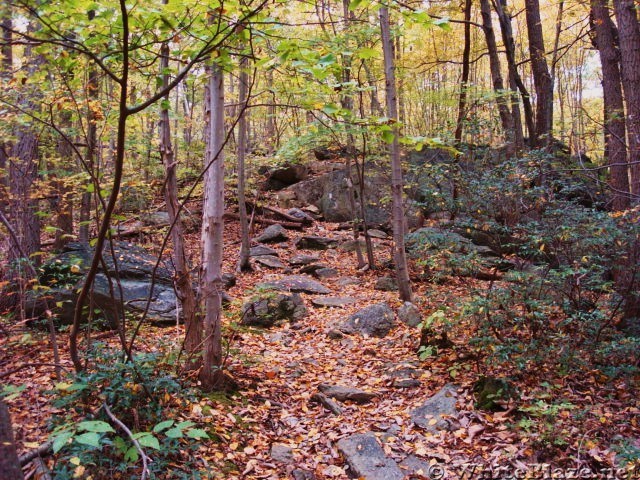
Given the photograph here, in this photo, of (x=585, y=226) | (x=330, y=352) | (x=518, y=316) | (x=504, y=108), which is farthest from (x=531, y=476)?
(x=504, y=108)

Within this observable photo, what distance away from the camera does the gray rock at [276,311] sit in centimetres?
721

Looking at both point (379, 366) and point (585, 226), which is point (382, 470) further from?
point (585, 226)

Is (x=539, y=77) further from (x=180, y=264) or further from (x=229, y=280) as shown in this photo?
(x=180, y=264)

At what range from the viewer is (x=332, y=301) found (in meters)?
8.36

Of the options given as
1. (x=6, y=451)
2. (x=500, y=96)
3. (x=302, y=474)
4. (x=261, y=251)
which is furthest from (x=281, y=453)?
(x=500, y=96)

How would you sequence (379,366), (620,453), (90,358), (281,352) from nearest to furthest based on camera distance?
(620,453) → (90,358) → (379,366) → (281,352)

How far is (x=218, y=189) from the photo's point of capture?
14.1ft

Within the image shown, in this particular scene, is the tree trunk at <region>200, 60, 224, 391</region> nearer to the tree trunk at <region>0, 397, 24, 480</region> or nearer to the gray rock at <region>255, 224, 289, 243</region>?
the tree trunk at <region>0, 397, 24, 480</region>

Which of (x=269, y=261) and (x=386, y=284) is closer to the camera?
(x=386, y=284)

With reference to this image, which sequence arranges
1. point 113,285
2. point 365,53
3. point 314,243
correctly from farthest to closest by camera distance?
point 314,243 → point 113,285 → point 365,53

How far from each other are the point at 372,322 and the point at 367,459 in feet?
10.4

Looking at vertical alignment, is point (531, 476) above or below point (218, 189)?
below

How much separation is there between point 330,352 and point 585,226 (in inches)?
147

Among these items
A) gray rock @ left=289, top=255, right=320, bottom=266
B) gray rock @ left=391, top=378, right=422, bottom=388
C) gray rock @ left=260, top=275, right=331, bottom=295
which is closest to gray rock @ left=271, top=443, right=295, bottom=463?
gray rock @ left=391, top=378, right=422, bottom=388
